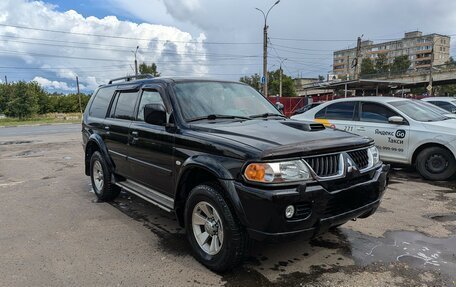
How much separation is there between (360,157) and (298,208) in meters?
1.06

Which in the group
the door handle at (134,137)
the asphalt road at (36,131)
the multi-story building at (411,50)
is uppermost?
the multi-story building at (411,50)

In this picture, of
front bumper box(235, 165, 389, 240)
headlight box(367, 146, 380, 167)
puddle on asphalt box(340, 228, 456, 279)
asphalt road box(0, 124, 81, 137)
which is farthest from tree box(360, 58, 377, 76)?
front bumper box(235, 165, 389, 240)

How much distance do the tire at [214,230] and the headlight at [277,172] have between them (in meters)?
0.43

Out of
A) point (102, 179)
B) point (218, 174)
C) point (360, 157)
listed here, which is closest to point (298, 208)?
point (218, 174)

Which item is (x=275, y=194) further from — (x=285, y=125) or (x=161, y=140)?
(x=161, y=140)

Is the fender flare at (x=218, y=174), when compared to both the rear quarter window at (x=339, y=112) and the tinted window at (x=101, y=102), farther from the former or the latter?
the rear quarter window at (x=339, y=112)

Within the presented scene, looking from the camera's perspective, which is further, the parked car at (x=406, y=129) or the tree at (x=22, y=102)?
the tree at (x=22, y=102)

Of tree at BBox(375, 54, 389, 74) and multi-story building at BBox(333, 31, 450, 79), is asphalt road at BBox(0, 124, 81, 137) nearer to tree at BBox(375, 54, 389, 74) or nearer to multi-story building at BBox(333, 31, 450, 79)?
tree at BBox(375, 54, 389, 74)

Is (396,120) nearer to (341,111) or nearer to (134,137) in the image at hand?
(341,111)

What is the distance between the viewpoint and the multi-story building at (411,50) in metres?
128

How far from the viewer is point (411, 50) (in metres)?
142

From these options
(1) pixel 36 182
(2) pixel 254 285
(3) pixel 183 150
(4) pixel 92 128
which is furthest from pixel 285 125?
(1) pixel 36 182

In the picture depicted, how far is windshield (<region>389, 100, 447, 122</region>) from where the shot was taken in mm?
7471

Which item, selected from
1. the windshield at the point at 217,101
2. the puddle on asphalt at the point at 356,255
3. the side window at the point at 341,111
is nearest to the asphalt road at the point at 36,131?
the side window at the point at 341,111
